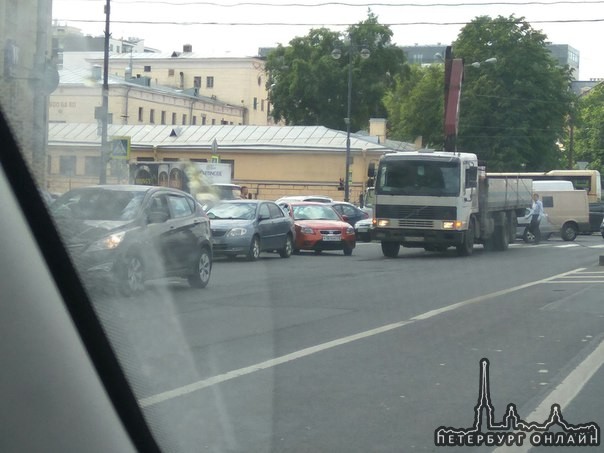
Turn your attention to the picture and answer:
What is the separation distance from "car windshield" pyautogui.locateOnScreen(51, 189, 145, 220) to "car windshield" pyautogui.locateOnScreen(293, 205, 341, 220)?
68.8ft

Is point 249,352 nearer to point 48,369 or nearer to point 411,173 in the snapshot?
point 48,369

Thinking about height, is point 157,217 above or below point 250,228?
above

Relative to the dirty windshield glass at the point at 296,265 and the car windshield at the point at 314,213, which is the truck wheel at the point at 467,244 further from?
the car windshield at the point at 314,213

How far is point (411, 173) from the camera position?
24688mm

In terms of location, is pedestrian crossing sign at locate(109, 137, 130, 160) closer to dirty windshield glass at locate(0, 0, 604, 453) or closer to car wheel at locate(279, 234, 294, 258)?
dirty windshield glass at locate(0, 0, 604, 453)

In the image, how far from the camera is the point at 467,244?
25547 millimetres

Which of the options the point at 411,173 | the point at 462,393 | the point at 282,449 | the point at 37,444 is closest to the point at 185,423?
the point at 282,449

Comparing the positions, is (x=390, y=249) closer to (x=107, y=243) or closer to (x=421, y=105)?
(x=421, y=105)

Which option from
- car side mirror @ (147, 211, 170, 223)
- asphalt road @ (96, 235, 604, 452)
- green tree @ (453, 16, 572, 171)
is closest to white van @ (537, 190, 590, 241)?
green tree @ (453, 16, 572, 171)

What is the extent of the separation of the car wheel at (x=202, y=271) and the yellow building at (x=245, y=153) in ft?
4.05

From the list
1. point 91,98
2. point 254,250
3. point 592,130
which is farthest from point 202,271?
point 592,130

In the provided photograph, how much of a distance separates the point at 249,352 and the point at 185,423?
3.66 meters

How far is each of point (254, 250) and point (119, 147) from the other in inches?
575

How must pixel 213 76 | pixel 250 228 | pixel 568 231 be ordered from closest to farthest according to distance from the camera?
1. pixel 213 76
2. pixel 250 228
3. pixel 568 231
